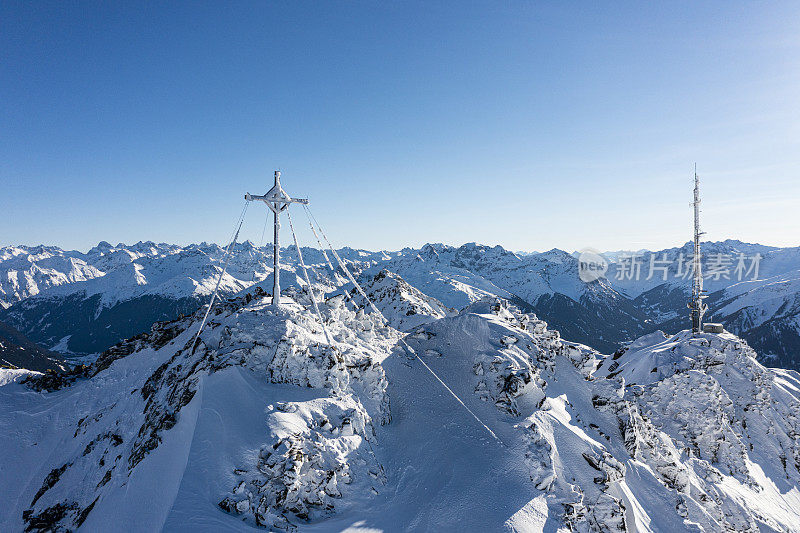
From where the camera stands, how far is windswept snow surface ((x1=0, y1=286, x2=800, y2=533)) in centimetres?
1608

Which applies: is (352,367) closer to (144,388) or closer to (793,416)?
(144,388)

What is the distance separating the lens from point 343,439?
19.7m

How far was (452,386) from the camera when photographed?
89.6 feet

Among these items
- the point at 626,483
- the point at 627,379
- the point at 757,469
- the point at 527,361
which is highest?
the point at 527,361

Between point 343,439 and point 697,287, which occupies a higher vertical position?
point 697,287

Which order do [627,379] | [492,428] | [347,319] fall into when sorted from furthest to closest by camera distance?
[627,379] → [347,319] → [492,428]

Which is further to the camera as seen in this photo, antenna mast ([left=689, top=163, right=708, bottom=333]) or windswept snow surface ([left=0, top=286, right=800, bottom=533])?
antenna mast ([left=689, top=163, right=708, bottom=333])

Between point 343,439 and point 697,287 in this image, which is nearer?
point 343,439

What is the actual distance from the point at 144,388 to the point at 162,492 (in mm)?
16713

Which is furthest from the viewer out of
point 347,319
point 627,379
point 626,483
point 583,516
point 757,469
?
point 627,379

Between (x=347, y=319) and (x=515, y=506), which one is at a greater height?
(x=347, y=319)

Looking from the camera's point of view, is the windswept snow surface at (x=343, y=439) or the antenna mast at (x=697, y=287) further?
the antenna mast at (x=697, y=287)

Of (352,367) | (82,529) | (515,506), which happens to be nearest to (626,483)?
(515,506)

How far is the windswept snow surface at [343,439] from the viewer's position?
16.1 metres
